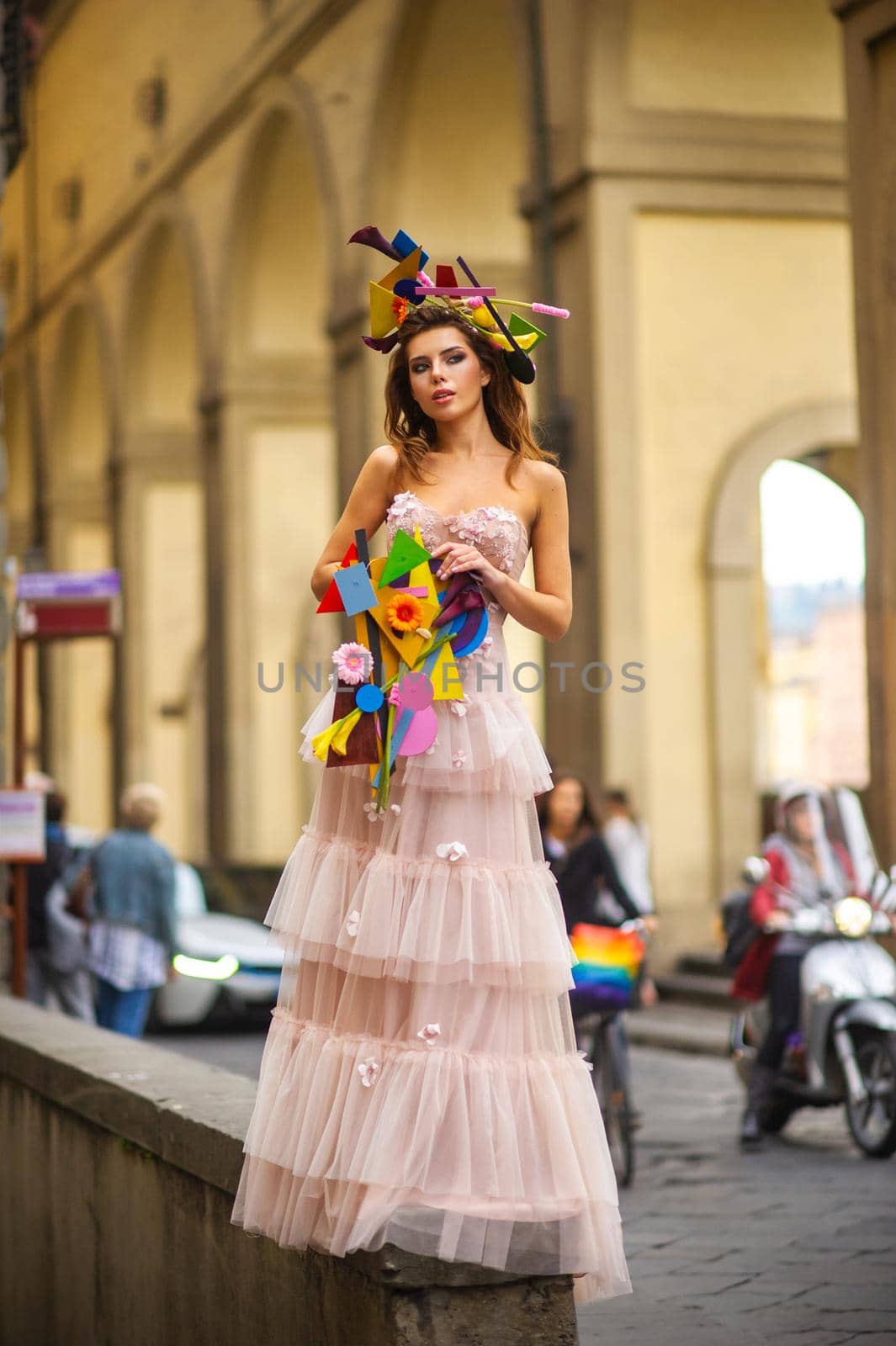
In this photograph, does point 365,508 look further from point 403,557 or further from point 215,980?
point 215,980

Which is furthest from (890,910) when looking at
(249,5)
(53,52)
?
(53,52)

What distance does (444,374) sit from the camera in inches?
155

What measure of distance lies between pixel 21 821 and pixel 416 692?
22.0 feet

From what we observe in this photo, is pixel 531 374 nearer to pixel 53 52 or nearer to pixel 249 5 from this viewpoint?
pixel 249 5

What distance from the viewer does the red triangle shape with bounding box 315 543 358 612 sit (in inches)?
154

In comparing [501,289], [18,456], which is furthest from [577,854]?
[18,456]

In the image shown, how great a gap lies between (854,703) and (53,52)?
1650cm

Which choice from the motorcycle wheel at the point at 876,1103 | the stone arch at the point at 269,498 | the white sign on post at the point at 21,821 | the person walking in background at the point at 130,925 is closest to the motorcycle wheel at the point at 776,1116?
the motorcycle wheel at the point at 876,1103

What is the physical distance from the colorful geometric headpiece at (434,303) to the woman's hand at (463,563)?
17.1 inches

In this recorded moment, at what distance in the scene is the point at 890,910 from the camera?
28.7 feet

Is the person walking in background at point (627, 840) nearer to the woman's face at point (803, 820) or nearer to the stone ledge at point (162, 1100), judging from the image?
the woman's face at point (803, 820)

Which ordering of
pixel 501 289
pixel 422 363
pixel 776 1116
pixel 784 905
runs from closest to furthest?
1. pixel 422 363
2. pixel 784 905
3. pixel 776 1116
4. pixel 501 289

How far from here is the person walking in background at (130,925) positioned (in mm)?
10711

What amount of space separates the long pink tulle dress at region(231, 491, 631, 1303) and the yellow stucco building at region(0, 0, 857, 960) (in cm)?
1106
